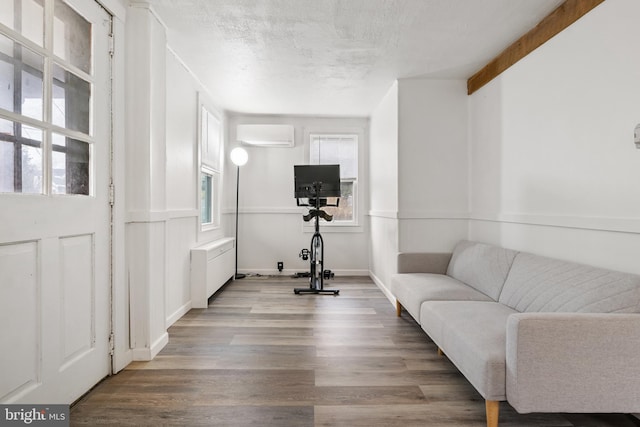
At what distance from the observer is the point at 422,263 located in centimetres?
346

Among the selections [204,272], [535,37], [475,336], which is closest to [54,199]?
[204,272]

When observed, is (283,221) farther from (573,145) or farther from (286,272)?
(573,145)

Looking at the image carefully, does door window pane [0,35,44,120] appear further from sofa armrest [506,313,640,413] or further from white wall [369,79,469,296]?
white wall [369,79,469,296]

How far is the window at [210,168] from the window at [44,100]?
2.13m

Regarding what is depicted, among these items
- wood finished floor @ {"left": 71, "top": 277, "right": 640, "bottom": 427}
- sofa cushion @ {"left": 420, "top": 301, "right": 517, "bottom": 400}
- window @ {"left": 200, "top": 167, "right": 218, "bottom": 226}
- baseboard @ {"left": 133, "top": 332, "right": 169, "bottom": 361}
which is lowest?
wood finished floor @ {"left": 71, "top": 277, "right": 640, "bottom": 427}

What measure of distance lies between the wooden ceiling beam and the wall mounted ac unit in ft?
8.77

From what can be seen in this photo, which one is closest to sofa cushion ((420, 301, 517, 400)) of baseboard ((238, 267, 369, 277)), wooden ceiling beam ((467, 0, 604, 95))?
wooden ceiling beam ((467, 0, 604, 95))

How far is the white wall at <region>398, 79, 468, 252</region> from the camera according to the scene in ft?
12.2

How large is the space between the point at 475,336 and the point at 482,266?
47.0 inches

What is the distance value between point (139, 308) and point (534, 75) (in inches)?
133

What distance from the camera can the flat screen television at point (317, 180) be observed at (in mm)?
4598

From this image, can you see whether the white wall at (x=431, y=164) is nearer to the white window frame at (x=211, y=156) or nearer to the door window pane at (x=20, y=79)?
the white window frame at (x=211, y=156)

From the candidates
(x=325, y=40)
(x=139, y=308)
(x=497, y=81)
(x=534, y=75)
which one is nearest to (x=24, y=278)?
(x=139, y=308)

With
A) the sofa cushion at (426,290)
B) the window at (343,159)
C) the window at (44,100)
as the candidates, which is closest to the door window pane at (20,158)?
the window at (44,100)
